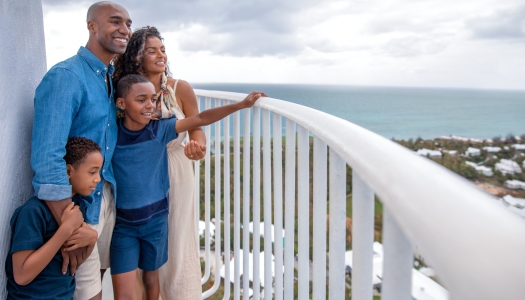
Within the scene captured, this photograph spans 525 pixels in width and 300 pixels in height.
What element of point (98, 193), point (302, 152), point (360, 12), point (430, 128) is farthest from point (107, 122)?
point (360, 12)

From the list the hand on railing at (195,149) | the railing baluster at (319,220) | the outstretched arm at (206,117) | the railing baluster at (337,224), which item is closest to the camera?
the railing baluster at (337,224)

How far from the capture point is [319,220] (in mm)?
1358

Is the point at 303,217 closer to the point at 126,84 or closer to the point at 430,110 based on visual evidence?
the point at 126,84

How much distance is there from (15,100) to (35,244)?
56cm

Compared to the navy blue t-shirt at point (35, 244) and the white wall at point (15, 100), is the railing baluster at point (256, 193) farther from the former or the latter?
the white wall at point (15, 100)

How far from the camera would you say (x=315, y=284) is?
139cm

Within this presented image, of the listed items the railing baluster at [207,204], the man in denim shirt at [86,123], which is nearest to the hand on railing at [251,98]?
the man in denim shirt at [86,123]

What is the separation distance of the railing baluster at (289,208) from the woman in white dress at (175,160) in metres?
0.78

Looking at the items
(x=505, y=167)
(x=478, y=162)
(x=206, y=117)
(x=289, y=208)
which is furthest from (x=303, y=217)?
(x=478, y=162)

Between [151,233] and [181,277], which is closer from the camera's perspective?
[151,233]

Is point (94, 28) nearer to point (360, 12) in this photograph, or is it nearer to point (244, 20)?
point (244, 20)

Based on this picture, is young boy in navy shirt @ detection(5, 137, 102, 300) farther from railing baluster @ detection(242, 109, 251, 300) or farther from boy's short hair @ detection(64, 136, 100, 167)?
railing baluster @ detection(242, 109, 251, 300)

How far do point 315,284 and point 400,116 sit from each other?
59021mm

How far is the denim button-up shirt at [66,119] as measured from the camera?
1683mm
